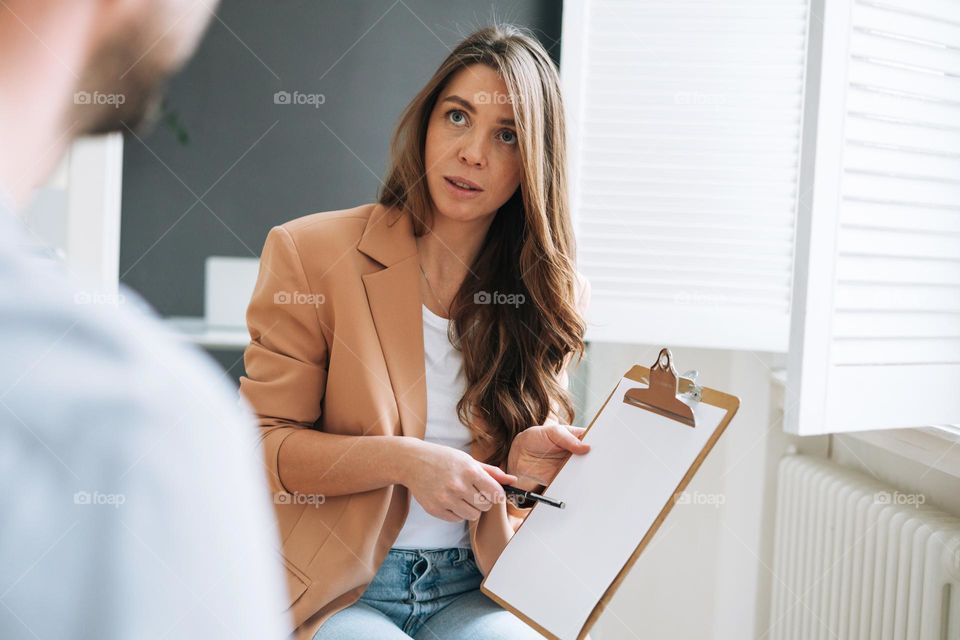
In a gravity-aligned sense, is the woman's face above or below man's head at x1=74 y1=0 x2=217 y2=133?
above

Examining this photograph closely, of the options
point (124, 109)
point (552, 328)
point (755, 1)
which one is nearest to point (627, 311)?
point (552, 328)

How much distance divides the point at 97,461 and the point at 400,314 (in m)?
1.26

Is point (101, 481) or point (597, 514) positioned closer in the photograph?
point (101, 481)

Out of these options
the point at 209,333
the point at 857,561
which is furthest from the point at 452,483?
the point at 209,333

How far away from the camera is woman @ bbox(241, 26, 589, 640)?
1386mm

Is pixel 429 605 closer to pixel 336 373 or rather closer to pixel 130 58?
pixel 336 373

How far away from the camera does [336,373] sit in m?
1.49

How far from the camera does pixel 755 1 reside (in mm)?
2043

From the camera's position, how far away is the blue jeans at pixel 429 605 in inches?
52.6

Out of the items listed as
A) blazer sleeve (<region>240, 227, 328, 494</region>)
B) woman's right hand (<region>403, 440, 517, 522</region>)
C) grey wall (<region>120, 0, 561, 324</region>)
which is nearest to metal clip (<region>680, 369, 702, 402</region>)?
woman's right hand (<region>403, 440, 517, 522</region>)

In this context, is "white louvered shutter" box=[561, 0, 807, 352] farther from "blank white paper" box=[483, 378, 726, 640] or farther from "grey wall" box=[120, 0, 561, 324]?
"blank white paper" box=[483, 378, 726, 640]

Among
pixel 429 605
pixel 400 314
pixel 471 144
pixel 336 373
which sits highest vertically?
pixel 471 144

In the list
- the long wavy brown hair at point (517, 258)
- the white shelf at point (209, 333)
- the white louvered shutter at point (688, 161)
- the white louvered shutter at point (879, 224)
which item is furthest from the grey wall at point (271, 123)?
the white louvered shutter at point (879, 224)

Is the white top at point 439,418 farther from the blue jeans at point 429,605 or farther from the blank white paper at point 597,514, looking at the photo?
the blank white paper at point 597,514
